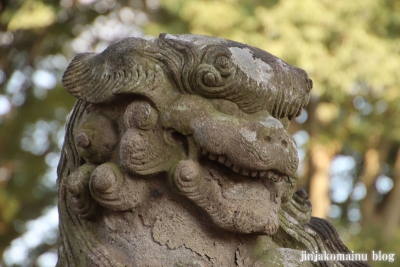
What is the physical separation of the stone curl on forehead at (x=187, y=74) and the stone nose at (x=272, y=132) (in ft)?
0.26

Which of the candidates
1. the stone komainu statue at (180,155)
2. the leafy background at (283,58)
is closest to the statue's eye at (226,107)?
the stone komainu statue at (180,155)

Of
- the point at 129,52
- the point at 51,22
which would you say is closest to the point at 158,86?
the point at 129,52

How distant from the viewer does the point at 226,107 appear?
2455 millimetres

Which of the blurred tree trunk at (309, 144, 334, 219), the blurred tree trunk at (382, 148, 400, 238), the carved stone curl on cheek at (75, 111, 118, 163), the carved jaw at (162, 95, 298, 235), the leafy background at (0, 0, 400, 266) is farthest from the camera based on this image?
the blurred tree trunk at (382, 148, 400, 238)

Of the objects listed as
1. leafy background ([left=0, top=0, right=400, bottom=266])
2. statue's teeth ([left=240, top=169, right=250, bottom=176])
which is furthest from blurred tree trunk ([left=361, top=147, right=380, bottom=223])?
statue's teeth ([left=240, top=169, right=250, bottom=176])

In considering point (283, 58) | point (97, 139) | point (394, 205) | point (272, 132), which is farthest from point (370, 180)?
point (97, 139)

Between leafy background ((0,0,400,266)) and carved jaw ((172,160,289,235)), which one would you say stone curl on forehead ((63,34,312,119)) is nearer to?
carved jaw ((172,160,289,235))

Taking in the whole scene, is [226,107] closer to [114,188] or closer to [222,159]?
[222,159]

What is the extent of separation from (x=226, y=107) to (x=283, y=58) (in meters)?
3.99

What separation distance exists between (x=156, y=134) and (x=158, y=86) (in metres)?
0.17

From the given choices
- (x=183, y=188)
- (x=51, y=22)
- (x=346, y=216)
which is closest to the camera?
(x=183, y=188)

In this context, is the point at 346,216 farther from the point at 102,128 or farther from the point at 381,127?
the point at 102,128

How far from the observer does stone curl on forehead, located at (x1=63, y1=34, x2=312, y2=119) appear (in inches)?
95.9

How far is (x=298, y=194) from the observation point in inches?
116
